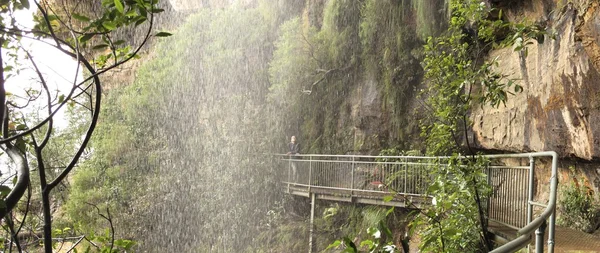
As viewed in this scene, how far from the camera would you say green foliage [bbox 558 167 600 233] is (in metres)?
7.84

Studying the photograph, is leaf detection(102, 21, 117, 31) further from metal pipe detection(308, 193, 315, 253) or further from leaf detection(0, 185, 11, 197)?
metal pipe detection(308, 193, 315, 253)

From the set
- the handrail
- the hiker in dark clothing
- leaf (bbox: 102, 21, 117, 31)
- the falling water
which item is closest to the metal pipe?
the falling water

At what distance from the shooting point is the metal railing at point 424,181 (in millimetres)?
3646

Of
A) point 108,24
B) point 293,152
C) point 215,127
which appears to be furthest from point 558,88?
point 215,127

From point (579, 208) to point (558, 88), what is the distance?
181 centimetres

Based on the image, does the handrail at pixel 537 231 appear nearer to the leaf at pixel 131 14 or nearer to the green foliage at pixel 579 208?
the leaf at pixel 131 14

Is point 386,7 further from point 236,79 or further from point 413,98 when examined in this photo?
point 236,79

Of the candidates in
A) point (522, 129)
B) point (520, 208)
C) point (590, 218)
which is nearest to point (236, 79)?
point (522, 129)

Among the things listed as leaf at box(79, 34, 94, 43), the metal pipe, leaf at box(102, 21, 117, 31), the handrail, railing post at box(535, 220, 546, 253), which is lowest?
the metal pipe

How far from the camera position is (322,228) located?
53.1ft

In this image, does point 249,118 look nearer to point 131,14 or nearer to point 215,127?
point 215,127

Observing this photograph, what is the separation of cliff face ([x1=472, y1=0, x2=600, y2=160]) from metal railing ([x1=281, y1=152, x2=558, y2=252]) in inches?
19.9

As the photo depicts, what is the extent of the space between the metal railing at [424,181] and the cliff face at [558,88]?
1.65ft

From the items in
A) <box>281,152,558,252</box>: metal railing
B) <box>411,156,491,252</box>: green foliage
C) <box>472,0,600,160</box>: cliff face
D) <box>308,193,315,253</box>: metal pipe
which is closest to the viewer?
<box>281,152,558,252</box>: metal railing
